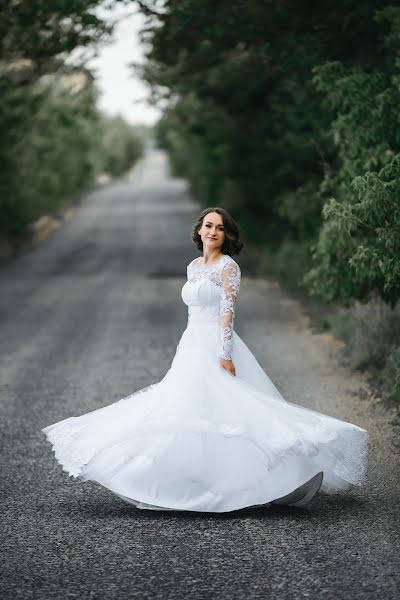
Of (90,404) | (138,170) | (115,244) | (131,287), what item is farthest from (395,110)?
(138,170)

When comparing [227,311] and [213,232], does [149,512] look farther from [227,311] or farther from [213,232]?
[213,232]

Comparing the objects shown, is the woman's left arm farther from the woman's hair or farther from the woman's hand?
the woman's hair

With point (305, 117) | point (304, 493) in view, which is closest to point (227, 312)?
point (304, 493)

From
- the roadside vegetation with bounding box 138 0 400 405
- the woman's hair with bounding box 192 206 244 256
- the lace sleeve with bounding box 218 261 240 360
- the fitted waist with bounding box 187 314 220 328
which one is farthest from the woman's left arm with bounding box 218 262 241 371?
the roadside vegetation with bounding box 138 0 400 405

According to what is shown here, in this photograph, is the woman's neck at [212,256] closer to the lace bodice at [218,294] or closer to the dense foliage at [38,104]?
the lace bodice at [218,294]

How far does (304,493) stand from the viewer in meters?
6.38

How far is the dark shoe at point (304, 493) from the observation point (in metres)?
6.33

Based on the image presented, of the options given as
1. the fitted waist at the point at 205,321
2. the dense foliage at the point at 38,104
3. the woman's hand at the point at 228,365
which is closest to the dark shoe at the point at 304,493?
the woman's hand at the point at 228,365

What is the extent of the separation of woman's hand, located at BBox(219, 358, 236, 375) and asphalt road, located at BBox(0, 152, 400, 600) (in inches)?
37.2

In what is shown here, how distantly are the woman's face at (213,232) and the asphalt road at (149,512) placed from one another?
1.83 m

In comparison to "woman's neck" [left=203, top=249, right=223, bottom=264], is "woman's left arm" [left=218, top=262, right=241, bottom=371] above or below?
below

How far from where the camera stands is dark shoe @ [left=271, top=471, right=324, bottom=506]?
6328mm

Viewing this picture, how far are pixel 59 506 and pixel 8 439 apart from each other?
226 cm

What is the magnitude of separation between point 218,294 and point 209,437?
100cm
